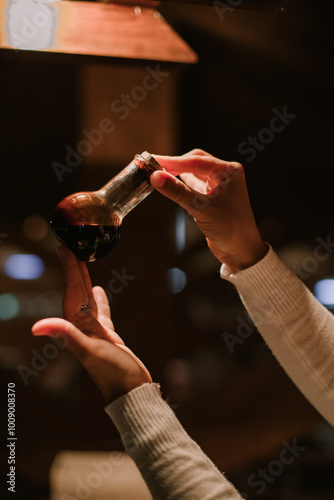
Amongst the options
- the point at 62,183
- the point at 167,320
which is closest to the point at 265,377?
the point at 167,320

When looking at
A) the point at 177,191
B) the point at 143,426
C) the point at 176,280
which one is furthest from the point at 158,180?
the point at 176,280

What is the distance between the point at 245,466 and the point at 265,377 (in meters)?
0.63

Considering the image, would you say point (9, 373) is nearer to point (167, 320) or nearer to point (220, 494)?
point (167, 320)

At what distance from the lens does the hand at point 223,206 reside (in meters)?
0.94

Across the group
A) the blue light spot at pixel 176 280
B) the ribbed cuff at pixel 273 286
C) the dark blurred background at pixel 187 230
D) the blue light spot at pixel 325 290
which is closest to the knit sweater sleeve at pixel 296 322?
the ribbed cuff at pixel 273 286

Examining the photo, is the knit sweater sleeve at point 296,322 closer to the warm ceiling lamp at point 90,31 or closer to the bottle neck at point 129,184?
the bottle neck at point 129,184

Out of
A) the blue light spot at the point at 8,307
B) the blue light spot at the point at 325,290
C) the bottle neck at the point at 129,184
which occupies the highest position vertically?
the bottle neck at the point at 129,184

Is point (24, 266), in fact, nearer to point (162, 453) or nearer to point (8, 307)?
point (8, 307)

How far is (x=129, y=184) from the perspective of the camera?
0.82 m

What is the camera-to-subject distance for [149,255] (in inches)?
92.3

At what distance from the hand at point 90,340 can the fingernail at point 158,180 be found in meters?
0.20

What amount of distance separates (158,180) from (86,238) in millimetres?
166

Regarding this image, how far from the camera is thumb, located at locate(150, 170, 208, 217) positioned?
798 mm

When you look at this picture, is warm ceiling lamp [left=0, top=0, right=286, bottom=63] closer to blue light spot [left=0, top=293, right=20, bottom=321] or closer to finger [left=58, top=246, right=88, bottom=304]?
finger [left=58, top=246, right=88, bottom=304]
